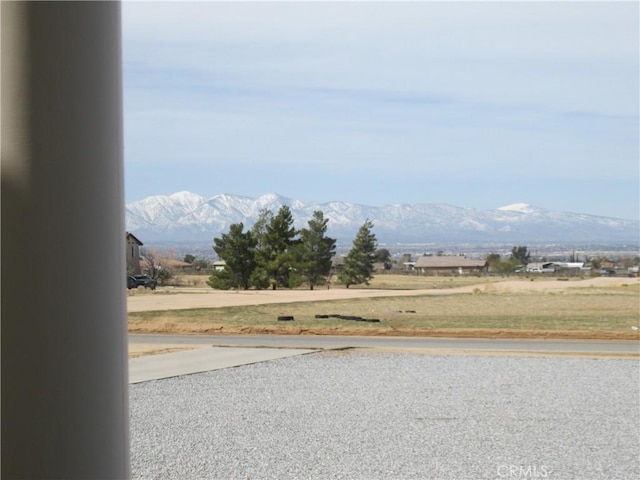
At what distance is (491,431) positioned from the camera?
10.0 metres

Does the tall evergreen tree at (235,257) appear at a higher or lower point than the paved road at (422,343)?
higher

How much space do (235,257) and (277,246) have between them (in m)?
2.05

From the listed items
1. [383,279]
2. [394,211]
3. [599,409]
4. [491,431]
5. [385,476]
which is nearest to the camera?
[385,476]

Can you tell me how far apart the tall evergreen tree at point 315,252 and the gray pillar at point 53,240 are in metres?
33.9

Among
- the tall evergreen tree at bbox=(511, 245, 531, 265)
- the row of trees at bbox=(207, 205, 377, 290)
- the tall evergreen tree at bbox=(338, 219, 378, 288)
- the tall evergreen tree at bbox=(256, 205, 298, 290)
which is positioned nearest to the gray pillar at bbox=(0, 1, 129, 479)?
the row of trees at bbox=(207, 205, 377, 290)

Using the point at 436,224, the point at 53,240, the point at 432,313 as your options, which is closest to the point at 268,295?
the point at 432,313

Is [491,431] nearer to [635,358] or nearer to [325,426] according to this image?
[325,426]

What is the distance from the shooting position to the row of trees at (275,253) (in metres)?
36.7

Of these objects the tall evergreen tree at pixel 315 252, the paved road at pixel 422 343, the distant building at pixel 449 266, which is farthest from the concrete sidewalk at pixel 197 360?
the distant building at pixel 449 266

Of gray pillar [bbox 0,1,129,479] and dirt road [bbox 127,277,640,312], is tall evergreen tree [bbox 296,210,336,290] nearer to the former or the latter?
dirt road [bbox 127,277,640,312]

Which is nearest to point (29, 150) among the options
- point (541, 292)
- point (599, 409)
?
point (599, 409)

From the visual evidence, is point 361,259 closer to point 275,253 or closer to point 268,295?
point 275,253

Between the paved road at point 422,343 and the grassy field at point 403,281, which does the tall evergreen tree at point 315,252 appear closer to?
the grassy field at point 403,281

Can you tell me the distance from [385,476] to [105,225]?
539 cm
